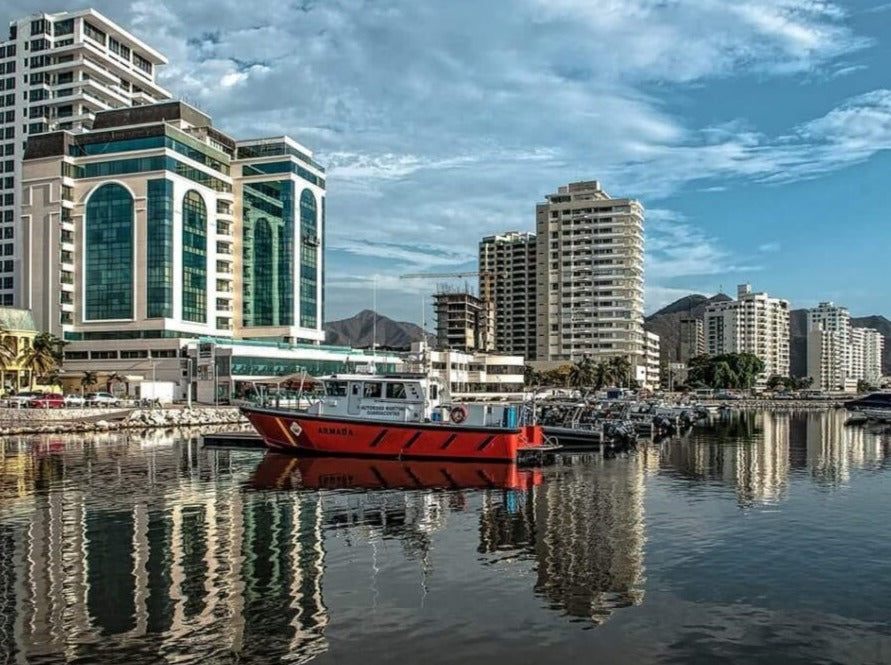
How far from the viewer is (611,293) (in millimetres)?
172000

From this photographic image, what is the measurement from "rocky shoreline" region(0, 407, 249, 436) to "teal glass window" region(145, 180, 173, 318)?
25826mm

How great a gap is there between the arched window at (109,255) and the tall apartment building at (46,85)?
523 inches

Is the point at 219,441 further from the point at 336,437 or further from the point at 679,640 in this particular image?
the point at 679,640

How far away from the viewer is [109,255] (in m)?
104

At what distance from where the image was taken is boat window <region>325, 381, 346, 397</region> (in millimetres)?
43594

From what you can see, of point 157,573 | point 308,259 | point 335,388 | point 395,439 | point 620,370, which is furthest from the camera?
point 620,370

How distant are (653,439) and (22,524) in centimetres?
5069

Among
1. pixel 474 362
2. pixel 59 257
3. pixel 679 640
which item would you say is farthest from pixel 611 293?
pixel 679 640

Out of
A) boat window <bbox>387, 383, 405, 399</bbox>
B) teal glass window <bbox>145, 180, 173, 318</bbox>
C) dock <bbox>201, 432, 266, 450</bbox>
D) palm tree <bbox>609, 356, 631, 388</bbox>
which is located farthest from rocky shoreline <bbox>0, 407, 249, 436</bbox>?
palm tree <bbox>609, 356, 631, 388</bbox>

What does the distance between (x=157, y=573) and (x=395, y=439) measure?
24136mm

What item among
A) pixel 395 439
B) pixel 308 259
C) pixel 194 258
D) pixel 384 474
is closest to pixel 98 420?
pixel 395 439

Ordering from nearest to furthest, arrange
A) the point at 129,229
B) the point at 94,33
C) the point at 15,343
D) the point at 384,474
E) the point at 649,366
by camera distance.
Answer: the point at 384,474 → the point at 15,343 → the point at 129,229 → the point at 94,33 → the point at 649,366

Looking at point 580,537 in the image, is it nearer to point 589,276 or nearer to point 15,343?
point 15,343

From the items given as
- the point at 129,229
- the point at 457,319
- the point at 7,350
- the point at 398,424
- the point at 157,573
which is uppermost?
the point at 129,229
